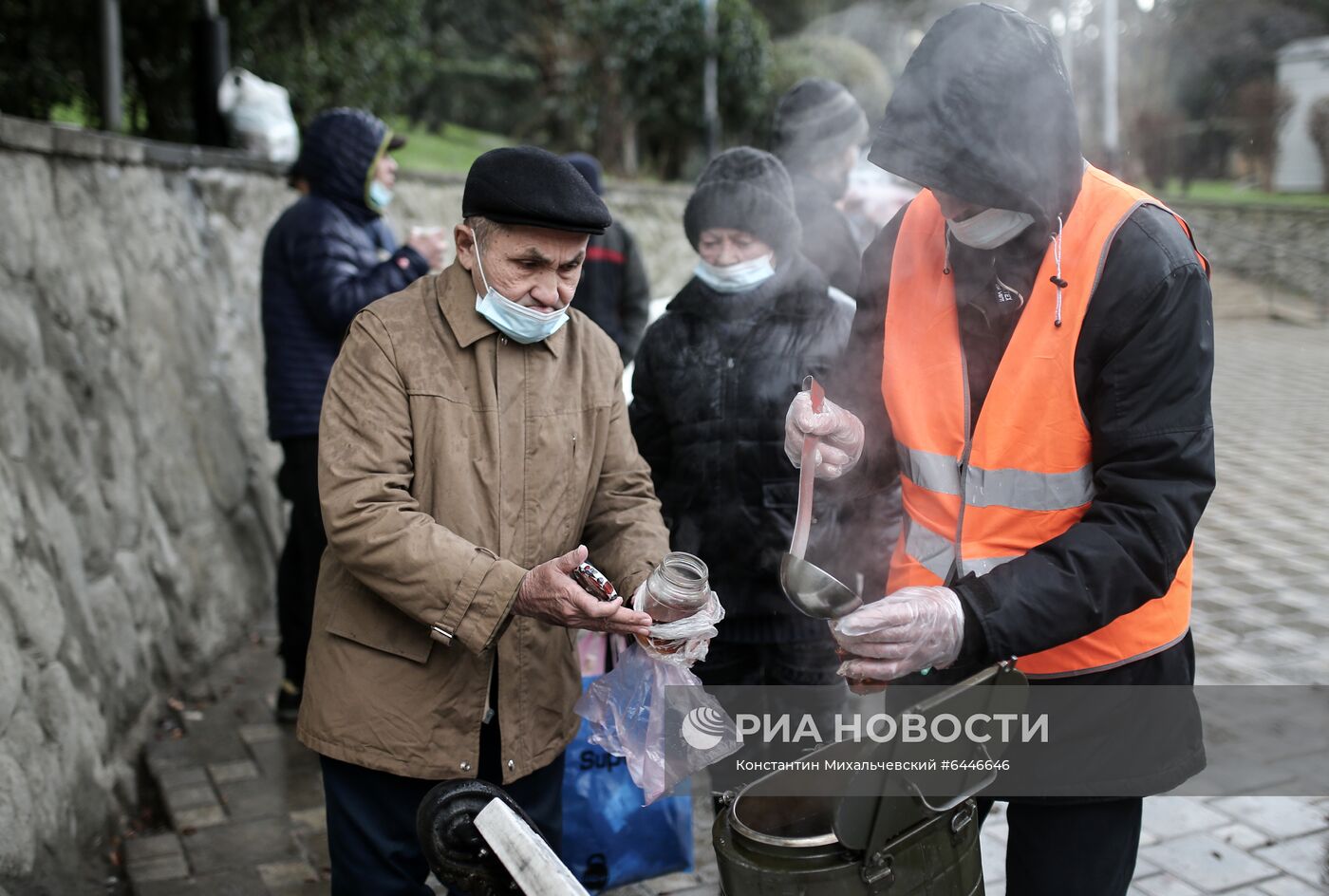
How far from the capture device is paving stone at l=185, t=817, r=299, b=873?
12.0 ft

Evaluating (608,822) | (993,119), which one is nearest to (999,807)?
(608,822)

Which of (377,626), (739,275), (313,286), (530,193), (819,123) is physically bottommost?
(377,626)

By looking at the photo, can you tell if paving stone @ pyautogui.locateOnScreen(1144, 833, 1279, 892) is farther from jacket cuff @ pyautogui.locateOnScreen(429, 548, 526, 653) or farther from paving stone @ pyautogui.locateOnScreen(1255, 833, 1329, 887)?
jacket cuff @ pyautogui.locateOnScreen(429, 548, 526, 653)

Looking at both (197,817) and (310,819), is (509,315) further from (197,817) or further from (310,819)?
(197,817)

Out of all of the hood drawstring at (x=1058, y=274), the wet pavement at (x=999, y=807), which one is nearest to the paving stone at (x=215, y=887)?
the wet pavement at (x=999, y=807)

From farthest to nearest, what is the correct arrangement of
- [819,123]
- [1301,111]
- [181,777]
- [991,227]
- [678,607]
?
[1301,111] < [819,123] < [181,777] < [678,607] < [991,227]

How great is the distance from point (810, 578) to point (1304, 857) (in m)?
2.52

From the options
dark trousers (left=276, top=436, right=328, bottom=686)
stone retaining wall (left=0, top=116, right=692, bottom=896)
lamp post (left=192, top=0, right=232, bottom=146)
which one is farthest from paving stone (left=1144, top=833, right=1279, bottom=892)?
lamp post (left=192, top=0, right=232, bottom=146)

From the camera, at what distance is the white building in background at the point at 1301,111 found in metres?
11.5

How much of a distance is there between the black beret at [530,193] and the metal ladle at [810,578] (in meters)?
0.56

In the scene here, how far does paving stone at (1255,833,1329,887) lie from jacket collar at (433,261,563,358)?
294 cm

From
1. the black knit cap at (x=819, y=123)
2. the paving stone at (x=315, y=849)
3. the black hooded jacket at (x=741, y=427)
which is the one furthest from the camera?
the black knit cap at (x=819, y=123)

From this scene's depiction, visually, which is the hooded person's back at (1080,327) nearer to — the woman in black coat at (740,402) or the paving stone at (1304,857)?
the woman in black coat at (740,402)

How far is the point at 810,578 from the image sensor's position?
2.11 meters
